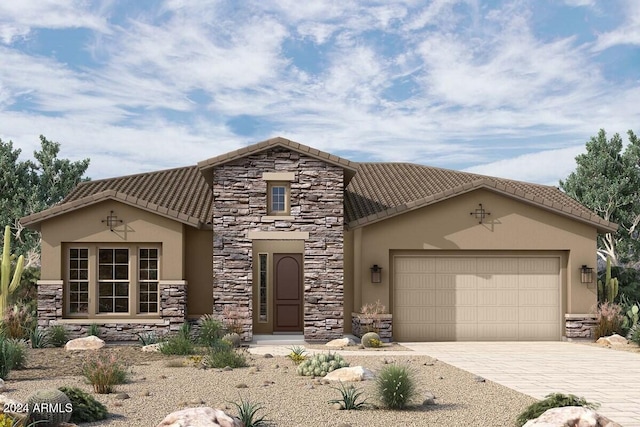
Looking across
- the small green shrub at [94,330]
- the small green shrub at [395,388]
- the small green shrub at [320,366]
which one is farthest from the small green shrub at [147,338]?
the small green shrub at [395,388]

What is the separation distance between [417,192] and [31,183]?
73.2ft

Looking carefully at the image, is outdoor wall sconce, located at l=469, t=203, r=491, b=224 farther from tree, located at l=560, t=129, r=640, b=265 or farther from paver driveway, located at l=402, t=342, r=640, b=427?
tree, located at l=560, t=129, r=640, b=265

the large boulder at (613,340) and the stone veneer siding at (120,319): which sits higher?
the stone veneer siding at (120,319)

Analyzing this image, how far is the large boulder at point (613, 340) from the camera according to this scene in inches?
768

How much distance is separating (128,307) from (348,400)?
11202 mm

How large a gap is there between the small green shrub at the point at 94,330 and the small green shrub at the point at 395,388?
11140 mm

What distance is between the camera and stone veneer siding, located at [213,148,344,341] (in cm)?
1984

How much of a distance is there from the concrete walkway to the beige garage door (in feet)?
2.06

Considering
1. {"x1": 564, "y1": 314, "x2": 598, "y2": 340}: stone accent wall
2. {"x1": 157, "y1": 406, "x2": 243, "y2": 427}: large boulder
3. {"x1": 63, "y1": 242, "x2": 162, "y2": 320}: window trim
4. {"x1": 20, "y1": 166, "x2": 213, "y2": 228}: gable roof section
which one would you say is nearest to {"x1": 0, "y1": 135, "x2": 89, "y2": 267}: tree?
{"x1": 20, "y1": 166, "x2": 213, "y2": 228}: gable roof section

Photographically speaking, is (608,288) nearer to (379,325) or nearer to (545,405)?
(379,325)

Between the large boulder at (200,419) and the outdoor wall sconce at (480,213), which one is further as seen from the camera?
the outdoor wall sconce at (480,213)

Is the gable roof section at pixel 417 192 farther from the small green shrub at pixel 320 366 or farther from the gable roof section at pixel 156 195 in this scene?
the small green shrub at pixel 320 366

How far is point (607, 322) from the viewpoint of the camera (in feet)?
67.4

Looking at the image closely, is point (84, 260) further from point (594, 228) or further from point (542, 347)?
point (594, 228)
